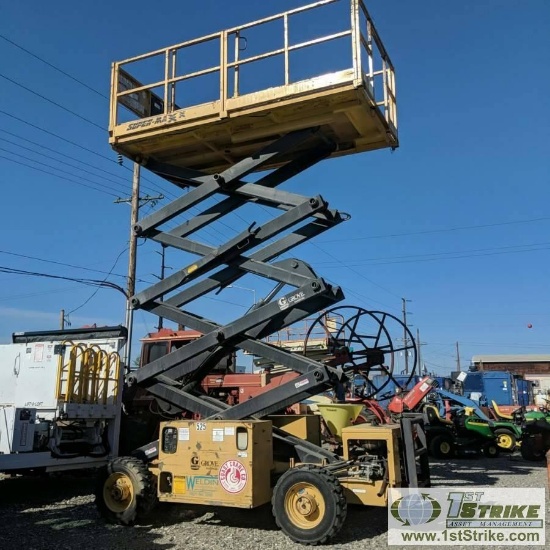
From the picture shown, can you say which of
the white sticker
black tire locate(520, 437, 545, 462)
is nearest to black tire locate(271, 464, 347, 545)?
the white sticker

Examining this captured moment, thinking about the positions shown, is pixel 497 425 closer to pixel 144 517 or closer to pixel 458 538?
pixel 458 538

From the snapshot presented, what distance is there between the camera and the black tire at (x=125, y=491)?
7832 mm

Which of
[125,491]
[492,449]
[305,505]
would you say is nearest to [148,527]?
[125,491]

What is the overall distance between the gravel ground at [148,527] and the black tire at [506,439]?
10805 mm

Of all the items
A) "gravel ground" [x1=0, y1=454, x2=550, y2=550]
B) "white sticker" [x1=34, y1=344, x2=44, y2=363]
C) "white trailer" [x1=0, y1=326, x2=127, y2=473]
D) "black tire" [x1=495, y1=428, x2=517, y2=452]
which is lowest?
"gravel ground" [x1=0, y1=454, x2=550, y2=550]

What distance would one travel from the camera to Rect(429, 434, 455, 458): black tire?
17.5 m

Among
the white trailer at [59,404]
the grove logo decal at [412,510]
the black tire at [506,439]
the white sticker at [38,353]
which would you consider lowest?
the grove logo decal at [412,510]

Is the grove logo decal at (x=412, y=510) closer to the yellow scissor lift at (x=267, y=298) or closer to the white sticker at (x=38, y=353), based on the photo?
the yellow scissor lift at (x=267, y=298)

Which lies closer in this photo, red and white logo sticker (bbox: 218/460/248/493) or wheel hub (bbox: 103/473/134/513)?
red and white logo sticker (bbox: 218/460/248/493)

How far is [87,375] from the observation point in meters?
9.91

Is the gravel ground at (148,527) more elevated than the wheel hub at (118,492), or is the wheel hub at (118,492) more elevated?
the wheel hub at (118,492)

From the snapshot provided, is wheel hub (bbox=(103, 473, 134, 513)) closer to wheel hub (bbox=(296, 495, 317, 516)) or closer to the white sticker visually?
wheel hub (bbox=(296, 495, 317, 516))

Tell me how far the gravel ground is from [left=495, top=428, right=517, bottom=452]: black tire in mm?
10805

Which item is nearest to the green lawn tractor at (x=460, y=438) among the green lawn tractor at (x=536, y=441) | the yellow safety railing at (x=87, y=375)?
the green lawn tractor at (x=536, y=441)
